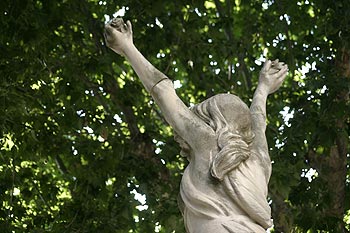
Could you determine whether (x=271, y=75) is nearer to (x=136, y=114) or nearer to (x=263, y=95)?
(x=263, y=95)

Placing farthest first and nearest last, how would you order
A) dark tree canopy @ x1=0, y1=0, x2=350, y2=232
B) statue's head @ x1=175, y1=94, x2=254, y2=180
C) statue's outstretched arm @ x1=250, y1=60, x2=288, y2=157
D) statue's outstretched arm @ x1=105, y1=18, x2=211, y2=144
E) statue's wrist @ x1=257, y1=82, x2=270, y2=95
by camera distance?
dark tree canopy @ x1=0, y1=0, x2=350, y2=232, statue's wrist @ x1=257, y1=82, x2=270, y2=95, statue's outstretched arm @ x1=250, y1=60, x2=288, y2=157, statue's outstretched arm @ x1=105, y1=18, x2=211, y2=144, statue's head @ x1=175, y1=94, x2=254, y2=180

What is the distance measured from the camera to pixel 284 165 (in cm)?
1073

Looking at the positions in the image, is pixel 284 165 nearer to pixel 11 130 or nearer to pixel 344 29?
pixel 344 29

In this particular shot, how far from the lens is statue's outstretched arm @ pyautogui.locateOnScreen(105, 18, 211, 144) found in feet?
20.5

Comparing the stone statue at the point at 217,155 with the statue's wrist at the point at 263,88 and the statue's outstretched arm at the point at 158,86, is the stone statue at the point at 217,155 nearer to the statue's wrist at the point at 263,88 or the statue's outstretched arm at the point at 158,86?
the statue's outstretched arm at the point at 158,86

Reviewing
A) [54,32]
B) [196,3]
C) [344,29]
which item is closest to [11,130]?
[54,32]

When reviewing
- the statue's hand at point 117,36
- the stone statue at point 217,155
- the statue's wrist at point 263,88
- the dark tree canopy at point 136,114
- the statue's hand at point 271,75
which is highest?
the dark tree canopy at point 136,114

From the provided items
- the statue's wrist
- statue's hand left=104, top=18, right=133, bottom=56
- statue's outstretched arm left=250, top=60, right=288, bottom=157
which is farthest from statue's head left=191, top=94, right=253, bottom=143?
statue's hand left=104, top=18, right=133, bottom=56

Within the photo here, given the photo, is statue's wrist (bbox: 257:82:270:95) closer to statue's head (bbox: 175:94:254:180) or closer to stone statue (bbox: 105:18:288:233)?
stone statue (bbox: 105:18:288:233)

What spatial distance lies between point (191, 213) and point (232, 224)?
323mm

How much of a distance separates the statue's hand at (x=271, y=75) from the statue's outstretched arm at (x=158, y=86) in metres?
0.82

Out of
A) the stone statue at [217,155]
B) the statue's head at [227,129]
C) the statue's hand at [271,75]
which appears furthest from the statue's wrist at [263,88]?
the statue's head at [227,129]

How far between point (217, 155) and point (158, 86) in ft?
2.28

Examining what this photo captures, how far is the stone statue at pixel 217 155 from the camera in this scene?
5.88 m
